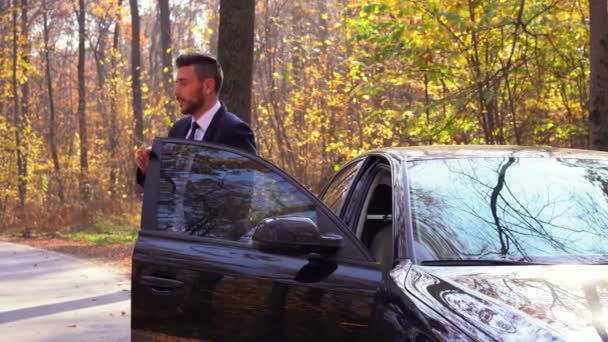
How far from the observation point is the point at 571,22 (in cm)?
1322

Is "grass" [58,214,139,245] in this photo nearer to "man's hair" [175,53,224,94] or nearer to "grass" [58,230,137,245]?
"grass" [58,230,137,245]

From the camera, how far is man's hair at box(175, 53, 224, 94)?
5.59 metres

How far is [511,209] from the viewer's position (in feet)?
13.4

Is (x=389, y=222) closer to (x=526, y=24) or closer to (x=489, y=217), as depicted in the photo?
(x=489, y=217)

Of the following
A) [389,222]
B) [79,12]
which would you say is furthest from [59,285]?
[79,12]

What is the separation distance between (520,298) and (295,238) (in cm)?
85

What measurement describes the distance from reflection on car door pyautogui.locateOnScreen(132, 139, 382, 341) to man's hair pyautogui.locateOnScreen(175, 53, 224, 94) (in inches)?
46.0

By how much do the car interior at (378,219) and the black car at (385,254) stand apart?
7.3 inches

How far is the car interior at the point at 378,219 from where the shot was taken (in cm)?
505

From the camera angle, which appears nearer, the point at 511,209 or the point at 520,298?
the point at 520,298

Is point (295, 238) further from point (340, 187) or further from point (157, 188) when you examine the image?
point (340, 187)

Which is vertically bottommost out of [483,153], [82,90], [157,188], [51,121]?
[157,188]

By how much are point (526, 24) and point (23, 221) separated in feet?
77.8

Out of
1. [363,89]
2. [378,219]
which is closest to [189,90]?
[378,219]
